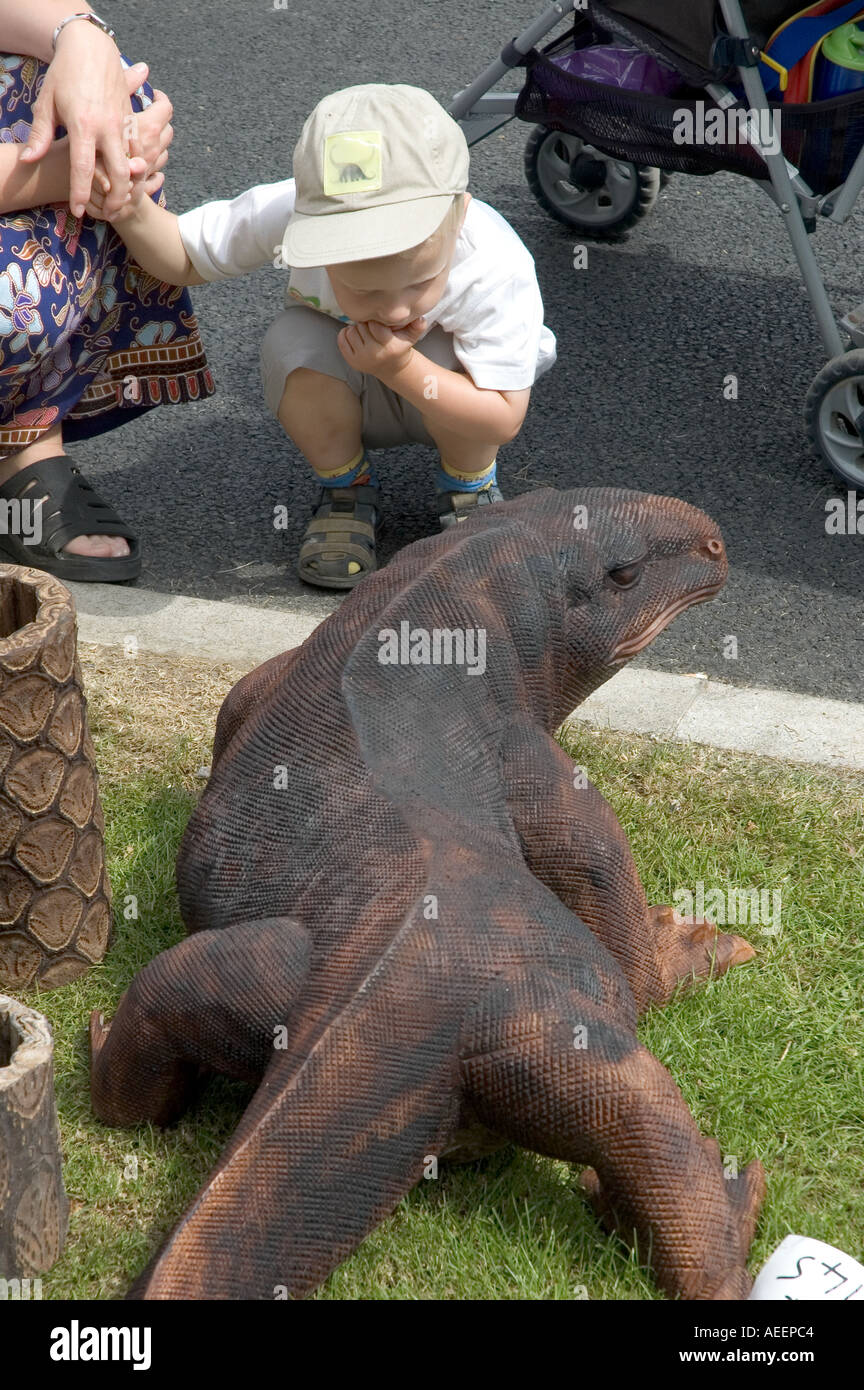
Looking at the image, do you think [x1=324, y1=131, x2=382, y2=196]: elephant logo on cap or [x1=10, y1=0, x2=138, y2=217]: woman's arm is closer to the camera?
[x1=324, y1=131, x2=382, y2=196]: elephant logo on cap

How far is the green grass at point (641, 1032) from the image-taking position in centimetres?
237

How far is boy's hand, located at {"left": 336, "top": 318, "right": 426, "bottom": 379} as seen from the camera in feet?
11.0

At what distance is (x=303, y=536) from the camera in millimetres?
4508

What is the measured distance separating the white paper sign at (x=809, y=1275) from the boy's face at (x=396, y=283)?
2.04m

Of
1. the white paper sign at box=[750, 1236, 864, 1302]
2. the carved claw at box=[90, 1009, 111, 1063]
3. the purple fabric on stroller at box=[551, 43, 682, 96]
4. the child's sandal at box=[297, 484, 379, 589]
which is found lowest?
the white paper sign at box=[750, 1236, 864, 1302]

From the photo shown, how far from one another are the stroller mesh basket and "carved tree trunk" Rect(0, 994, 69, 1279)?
352 centimetres

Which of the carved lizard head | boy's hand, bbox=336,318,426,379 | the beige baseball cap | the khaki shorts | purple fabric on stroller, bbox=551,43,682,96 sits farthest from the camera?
purple fabric on stroller, bbox=551,43,682,96

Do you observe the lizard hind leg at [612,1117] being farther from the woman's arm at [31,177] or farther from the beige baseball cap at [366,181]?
the woman's arm at [31,177]

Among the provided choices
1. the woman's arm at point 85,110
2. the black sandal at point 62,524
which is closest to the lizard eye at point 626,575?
A: the woman's arm at point 85,110

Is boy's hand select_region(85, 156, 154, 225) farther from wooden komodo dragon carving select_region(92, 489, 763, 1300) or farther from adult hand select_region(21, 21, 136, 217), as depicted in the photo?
wooden komodo dragon carving select_region(92, 489, 763, 1300)

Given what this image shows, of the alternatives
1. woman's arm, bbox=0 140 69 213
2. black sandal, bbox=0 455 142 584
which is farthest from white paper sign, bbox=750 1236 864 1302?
woman's arm, bbox=0 140 69 213

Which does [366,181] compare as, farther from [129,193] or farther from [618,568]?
[618,568]

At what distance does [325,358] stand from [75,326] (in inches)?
25.2

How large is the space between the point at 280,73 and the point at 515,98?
2.24 metres
